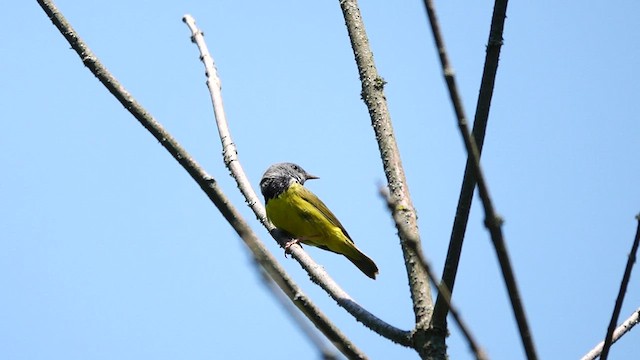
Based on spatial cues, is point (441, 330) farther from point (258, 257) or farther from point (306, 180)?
point (306, 180)

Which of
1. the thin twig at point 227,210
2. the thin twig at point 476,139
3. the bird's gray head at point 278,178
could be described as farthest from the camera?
the bird's gray head at point 278,178

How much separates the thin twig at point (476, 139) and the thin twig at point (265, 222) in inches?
21.1

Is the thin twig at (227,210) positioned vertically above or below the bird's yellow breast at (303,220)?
below

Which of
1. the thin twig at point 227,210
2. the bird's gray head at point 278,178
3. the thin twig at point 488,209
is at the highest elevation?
the bird's gray head at point 278,178

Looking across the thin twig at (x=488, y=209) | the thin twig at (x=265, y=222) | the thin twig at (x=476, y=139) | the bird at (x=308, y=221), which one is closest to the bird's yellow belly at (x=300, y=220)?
the bird at (x=308, y=221)

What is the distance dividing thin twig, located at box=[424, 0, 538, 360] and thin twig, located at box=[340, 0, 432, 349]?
1.01 m

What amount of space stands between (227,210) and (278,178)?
583cm

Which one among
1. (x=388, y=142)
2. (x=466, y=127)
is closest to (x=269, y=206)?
(x=388, y=142)

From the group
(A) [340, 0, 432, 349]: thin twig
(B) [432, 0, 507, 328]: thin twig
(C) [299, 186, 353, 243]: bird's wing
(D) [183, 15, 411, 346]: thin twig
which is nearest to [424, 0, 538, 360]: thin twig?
(B) [432, 0, 507, 328]: thin twig

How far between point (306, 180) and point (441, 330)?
659cm

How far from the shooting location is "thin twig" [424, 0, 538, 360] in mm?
1598

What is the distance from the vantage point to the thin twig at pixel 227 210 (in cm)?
205

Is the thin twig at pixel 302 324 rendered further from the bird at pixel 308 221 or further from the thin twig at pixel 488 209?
the bird at pixel 308 221

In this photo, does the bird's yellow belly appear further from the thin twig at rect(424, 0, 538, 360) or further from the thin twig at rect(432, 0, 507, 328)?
the thin twig at rect(424, 0, 538, 360)
